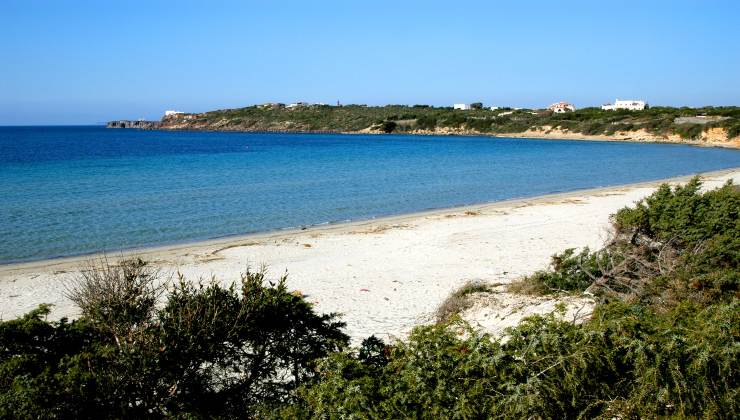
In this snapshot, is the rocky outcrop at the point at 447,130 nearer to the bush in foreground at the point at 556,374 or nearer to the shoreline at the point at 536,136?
the shoreline at the point at 536,136

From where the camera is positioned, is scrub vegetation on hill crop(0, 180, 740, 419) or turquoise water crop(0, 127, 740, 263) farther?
turquoise water crop(0, 127, 740, 263)

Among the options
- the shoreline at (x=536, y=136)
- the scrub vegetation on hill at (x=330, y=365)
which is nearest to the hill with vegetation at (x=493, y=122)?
the shoreline at (x=536, y=136)

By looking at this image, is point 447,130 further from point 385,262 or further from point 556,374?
point 556,374

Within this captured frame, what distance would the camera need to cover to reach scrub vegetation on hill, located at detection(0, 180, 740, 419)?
3.94m

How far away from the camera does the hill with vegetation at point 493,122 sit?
78.5 metres

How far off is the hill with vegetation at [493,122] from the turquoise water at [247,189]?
78.9 feet

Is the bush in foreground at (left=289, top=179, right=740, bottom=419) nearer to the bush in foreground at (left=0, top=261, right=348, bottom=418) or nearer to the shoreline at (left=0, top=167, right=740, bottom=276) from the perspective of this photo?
the bush in foreground at (left=0, top=261, right=348, bottom=418)

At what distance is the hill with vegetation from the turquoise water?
24052mm

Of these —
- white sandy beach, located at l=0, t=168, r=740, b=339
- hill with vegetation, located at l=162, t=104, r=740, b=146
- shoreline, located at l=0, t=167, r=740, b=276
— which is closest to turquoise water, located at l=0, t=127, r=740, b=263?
shoreline, located at l=0, t=167, r=740, b=276

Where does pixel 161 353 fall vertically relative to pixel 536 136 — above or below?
above

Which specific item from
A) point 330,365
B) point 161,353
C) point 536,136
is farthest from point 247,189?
point 536,136

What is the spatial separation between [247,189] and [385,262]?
18.3 m

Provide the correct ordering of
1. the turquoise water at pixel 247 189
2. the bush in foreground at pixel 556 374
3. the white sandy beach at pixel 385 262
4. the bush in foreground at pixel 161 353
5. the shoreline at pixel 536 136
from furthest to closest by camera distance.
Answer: the shoreline at pixel 536 136 < the turquoise water at pixel 247 189 < the white sandy beach at pixel 385 262 < the bush in foreground at pixel 161 353 < the bush in foreground at pixel 556 374

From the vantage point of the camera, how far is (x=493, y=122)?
112312 millimetres
